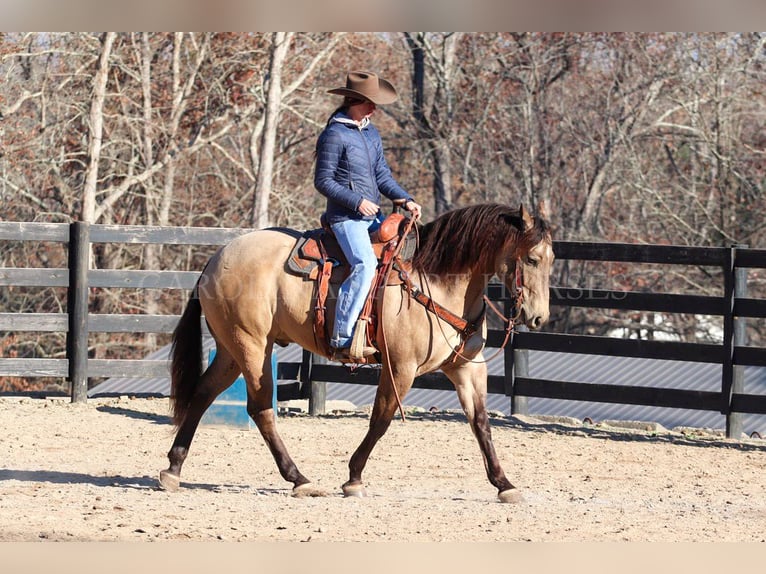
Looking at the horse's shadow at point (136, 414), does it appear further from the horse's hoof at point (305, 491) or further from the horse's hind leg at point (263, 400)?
the horse's hoof at point (305, 491)

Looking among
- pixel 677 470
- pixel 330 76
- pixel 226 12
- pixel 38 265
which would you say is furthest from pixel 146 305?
pixel 226 12

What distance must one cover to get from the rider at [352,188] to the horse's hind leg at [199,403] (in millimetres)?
816

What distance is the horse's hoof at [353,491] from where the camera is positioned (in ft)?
19.9

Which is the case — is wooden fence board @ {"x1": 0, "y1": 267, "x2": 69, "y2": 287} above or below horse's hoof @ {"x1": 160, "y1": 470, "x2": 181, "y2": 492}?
above

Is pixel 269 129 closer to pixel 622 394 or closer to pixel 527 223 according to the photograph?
pixel 622 394

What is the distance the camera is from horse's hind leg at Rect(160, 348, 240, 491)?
6.32 metres

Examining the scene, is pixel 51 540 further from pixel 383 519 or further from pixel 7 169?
pixel 7 169

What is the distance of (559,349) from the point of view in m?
9.09

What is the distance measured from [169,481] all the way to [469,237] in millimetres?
2308

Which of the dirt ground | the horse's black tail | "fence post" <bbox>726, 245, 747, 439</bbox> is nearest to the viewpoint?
the dirt ground

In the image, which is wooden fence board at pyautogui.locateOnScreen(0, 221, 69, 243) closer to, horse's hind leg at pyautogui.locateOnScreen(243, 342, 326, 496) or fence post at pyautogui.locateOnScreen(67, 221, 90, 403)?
fence post at pyautogui.locateOnScreen(67, 221, 90, 403)

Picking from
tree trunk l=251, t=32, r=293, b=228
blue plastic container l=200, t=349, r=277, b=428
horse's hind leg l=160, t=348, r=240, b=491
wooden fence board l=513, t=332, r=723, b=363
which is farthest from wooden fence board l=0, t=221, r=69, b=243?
tree trunk l=251, t=32, r=293, b=228

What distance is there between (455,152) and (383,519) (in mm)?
15227

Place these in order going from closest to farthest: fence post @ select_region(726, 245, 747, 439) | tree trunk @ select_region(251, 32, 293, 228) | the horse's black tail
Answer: the horse's black tail < fence post @ select_region(726, 245, 747, 439) < tree trunk @ select_region(251, 32, 293, 228)
